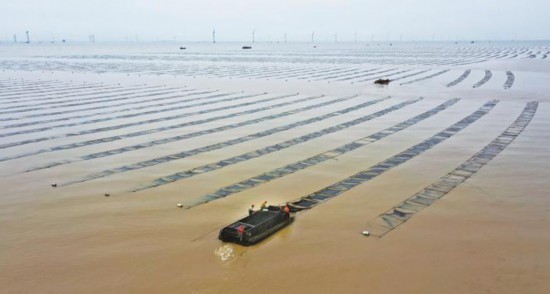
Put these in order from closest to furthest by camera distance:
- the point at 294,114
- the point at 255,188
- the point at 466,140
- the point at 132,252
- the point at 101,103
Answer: the point at 132,252 < the point at 255,188 < the point at 466,140 < the point at 294,114 < the point at 101,103

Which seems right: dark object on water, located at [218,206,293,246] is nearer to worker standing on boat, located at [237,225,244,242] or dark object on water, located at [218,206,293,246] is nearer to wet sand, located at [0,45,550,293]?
worker standing on boat, located at [237,225,244,242]

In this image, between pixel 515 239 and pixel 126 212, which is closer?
pixel 515 239

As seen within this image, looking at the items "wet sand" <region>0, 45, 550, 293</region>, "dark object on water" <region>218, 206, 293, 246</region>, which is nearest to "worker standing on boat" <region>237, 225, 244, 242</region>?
"dark object on water" <region>218, 206, 293, 246</region>

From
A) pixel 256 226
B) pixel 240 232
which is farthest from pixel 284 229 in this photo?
pixel 240 232

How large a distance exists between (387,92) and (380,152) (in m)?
18.9

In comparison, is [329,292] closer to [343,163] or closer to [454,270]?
[454,270]

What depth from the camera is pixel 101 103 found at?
31562 mm

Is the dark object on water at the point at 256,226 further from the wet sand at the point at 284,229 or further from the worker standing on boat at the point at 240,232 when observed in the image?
the wet sand at the point at 284,229

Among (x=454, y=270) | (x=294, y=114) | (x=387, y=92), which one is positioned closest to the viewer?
(x=454, y=270)

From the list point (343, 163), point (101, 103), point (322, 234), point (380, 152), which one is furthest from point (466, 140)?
point (101, 103)

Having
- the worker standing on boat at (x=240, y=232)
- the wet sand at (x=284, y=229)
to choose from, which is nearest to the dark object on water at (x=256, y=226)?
the worker standing on boat at (x=240, y=232)

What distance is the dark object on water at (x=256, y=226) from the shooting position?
10398mm

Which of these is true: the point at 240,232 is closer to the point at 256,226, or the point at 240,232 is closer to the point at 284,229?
the point at 256,226

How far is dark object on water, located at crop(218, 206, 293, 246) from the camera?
34.1 ft
